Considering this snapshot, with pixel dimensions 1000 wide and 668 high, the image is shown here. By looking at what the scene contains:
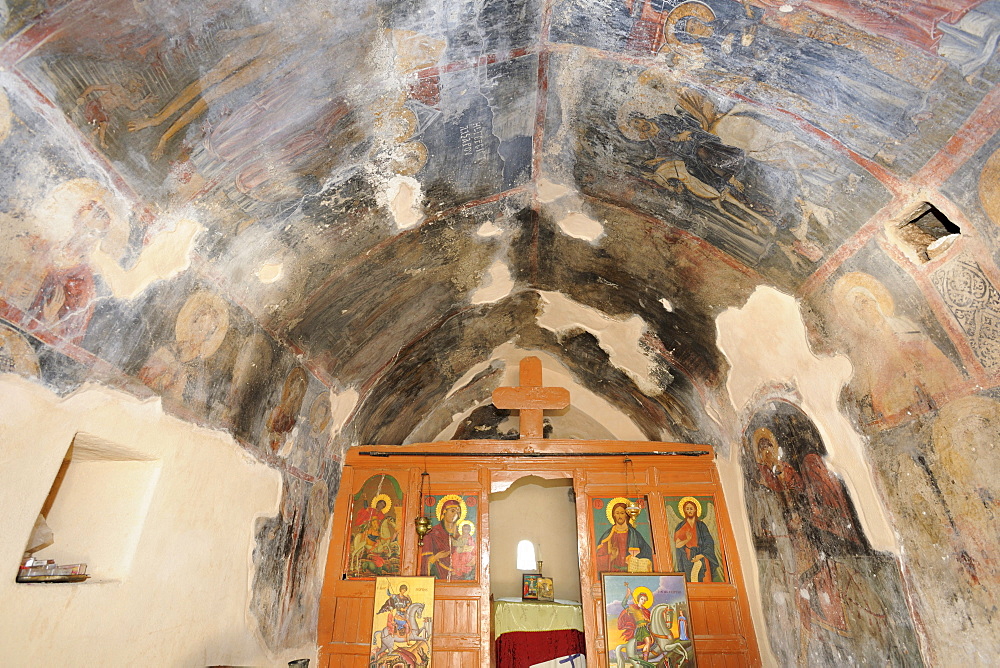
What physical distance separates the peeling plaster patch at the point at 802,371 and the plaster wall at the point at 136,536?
16.8 ft

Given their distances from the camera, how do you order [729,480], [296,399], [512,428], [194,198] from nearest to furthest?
[194,198] → [296,399] → [729,480] → [512,428]

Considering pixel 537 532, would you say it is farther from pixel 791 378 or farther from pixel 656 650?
pixel 791 378

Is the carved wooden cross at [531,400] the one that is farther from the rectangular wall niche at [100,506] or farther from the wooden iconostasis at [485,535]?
the rectangular wall niche at [100,506]

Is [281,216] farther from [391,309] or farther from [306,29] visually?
[391,309]

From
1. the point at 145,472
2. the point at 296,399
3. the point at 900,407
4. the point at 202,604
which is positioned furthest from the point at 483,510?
the point at 900,407

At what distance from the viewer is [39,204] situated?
123 inches

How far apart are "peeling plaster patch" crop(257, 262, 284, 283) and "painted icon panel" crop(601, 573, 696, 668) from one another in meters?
5.30

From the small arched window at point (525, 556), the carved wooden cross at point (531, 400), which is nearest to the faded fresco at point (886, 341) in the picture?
the carved wooden cross at point (531, 400)

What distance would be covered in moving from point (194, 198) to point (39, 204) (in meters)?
0.93

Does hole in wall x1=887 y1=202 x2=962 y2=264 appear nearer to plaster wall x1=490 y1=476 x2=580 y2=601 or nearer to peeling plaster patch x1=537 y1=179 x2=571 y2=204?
peeling plaster patch x1=537 y1=179 x2=571 y2=204

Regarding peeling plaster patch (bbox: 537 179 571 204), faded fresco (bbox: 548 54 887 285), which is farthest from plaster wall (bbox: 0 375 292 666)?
faded fresco (bbox: 548 54 887 285)

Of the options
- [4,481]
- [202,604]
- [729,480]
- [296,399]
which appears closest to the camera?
[4,481]

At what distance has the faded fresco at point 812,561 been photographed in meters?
4.71

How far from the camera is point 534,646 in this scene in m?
8.68
